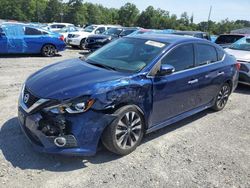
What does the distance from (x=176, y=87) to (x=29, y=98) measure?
219 centimetres

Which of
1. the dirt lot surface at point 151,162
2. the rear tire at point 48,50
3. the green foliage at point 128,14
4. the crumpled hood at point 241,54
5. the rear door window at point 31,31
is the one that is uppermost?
the green foliage at point 128,14

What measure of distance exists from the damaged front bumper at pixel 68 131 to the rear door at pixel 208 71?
2.28m

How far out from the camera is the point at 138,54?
15.1 ft

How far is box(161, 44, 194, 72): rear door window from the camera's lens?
459cm

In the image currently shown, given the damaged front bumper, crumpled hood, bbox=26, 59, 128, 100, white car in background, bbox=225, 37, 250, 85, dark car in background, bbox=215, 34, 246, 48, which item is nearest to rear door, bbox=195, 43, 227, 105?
crumpled hood, bbox=26, 59, 128, 100

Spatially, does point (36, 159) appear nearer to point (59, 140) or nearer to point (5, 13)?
point (59, 140)

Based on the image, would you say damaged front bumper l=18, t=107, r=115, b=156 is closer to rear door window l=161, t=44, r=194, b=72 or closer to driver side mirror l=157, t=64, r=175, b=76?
driver side mirror l=157, t=64, r=175, b=76

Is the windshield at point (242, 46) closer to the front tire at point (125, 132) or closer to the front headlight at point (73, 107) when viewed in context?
the front tire at point (125, 132)

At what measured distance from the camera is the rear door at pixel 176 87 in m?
4.32

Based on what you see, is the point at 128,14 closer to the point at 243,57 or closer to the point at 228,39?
the point at 228,39

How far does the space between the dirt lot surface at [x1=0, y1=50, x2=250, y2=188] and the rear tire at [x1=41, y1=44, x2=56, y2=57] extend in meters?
7.79

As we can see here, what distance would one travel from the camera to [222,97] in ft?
20.5

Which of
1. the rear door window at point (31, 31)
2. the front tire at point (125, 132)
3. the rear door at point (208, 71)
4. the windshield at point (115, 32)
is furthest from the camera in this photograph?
the windshield at point (115, 32)

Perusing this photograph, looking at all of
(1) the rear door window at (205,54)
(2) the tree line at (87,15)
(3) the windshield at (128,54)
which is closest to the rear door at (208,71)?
(1) the rear door window at (205,54)
